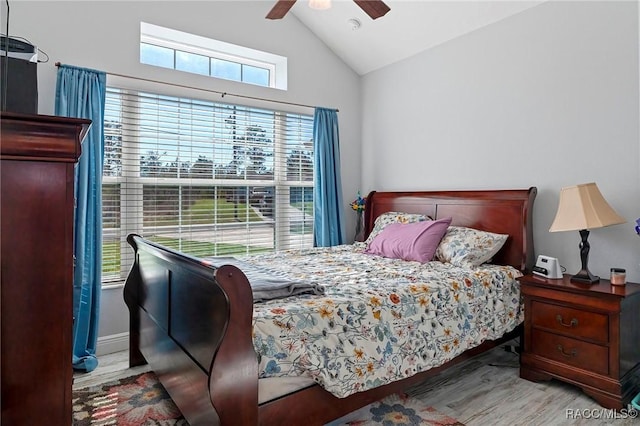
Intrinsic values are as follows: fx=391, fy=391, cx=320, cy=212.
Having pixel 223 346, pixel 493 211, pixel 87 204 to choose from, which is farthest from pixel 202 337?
pixel 493 211

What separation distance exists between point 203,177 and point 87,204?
988 mm

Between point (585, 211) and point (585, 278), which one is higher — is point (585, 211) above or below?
above

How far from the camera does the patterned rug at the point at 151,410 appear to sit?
79.7 inches

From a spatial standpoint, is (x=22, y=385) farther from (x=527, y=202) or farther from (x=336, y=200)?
(x=336, y=200)

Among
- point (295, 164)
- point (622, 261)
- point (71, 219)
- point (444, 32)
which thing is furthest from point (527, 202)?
point (71, 219)

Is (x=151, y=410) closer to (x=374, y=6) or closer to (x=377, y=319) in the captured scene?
(x=377, y=319)

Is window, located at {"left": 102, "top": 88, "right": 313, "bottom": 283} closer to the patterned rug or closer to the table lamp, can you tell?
the patterned rug

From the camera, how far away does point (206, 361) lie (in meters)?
1.53

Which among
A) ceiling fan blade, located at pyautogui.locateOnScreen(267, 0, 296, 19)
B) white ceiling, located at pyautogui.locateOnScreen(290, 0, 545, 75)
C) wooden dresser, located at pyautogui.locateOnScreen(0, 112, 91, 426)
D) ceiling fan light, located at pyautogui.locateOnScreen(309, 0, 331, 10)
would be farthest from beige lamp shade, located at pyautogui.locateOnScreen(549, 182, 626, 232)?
wooden dresser, located at pyautogui.locateOnScreen(0, 112, 91, 426)

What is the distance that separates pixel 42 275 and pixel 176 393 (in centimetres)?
123

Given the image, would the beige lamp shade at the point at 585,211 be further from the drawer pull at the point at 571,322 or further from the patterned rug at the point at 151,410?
the patterned rug at the point at 151,410

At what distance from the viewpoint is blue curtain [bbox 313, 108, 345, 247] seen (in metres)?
3.96

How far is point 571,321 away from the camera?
2283 millimetres

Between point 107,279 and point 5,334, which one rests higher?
point 5,334
